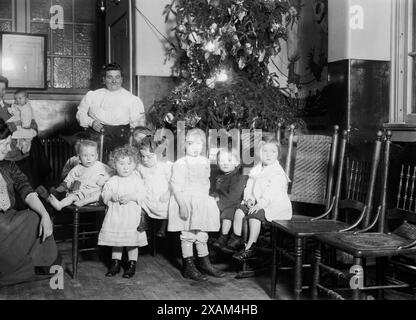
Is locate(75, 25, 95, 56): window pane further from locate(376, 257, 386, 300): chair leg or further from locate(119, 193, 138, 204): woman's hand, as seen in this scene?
locate(376, 257, 386, 300): chair leg

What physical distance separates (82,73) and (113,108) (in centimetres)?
238

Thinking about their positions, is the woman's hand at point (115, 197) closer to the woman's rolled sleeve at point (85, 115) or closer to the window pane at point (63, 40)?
the woman's rolled sleeve at point (85, 115)

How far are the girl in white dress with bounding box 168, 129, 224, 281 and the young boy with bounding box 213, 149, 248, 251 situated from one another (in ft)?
0.37

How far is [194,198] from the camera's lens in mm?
3471

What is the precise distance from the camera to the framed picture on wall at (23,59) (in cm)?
644

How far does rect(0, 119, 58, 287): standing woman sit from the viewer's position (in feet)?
10.4

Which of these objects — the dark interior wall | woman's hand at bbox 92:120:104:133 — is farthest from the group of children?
the dark interior wall

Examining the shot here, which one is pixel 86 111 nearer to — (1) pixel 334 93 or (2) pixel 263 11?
(2) pixel 263 11

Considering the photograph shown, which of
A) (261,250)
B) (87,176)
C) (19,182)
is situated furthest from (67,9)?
(261,250)

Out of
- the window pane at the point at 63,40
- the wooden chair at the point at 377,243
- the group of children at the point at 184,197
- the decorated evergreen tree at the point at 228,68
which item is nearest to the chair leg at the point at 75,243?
the group of children at the point at 184,197

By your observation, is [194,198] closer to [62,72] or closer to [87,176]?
[87,176]
